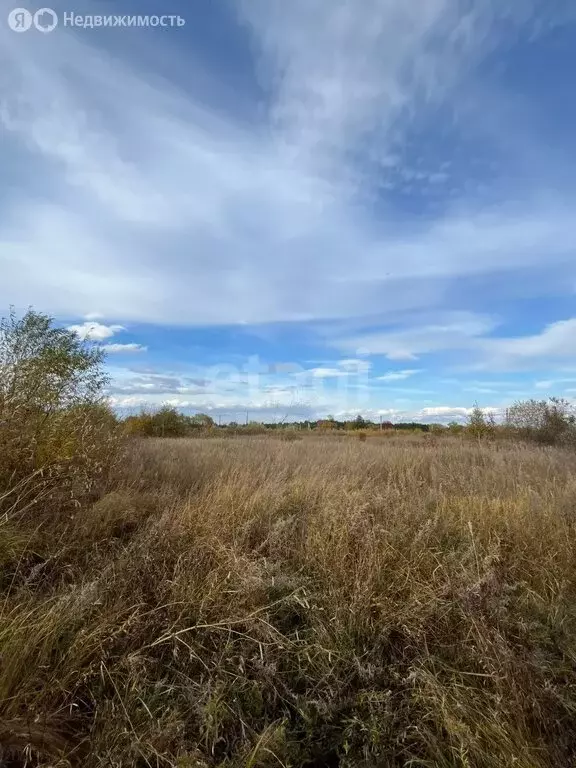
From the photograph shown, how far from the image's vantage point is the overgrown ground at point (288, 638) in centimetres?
200

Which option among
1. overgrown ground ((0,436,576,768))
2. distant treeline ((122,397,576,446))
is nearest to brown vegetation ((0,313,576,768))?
overgrown ground ((0,436,576,768))

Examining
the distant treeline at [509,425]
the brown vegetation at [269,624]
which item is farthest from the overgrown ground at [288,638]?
the distant treeline at [509,425]

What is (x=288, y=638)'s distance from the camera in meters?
2.69

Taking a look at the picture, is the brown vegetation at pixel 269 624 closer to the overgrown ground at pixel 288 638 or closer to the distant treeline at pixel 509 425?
the overgrown ground at pixel 288 638

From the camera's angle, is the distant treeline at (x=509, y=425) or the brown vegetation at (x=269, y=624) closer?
the brown vegetation at (x=269, y=624)

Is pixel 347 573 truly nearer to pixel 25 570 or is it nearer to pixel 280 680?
pixel 280 680

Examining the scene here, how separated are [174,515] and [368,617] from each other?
2.16 m

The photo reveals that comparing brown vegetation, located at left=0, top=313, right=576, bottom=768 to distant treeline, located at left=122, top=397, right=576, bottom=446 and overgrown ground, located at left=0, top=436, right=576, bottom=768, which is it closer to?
overgrown ground, located at left=0, top=436, right=576, bottom=768

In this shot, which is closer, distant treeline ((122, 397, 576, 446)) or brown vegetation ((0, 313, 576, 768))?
brown vegetation ((0, 313, 576, 768))

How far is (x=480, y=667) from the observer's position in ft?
7.99

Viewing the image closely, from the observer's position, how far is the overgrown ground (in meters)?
2.00

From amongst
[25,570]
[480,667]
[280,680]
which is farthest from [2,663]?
[480,667]

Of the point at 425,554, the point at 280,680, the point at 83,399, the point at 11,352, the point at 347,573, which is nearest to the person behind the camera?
the point at 280,680

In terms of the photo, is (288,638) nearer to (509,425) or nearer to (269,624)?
(269,624)
